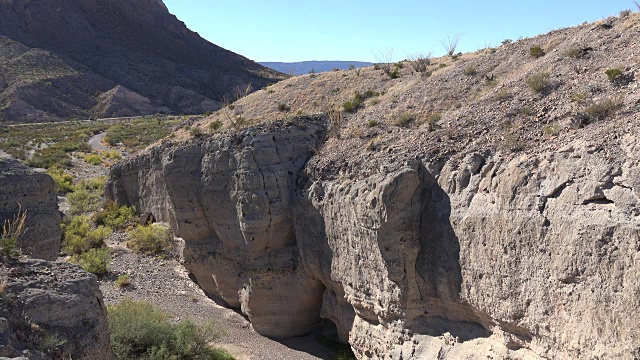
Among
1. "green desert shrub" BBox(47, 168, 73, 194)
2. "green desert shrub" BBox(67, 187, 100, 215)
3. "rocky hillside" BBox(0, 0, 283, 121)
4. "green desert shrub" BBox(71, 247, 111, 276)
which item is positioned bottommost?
"green desert shrub" BBox(71, 247, 111, 276)

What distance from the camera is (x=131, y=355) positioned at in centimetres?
1173

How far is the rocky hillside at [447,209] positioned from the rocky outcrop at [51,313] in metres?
5.32

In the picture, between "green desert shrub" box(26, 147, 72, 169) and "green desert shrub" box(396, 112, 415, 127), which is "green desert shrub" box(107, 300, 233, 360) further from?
"green desert shrub" box(26, 147, 72, 169)

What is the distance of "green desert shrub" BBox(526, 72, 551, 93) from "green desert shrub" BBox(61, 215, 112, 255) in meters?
16.5

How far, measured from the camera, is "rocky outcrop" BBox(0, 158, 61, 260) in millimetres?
12383

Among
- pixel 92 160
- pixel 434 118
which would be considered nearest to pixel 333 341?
pixel 434 118

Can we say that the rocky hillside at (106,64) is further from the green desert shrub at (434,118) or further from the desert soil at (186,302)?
the green desert shrub at (434,118)

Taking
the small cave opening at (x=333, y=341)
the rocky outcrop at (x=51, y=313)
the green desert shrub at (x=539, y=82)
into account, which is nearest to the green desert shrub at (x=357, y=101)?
the green desert shrub at (x=539, y=82)

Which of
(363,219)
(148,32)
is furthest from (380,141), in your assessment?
(148,32)

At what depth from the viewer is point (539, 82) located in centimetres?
1129

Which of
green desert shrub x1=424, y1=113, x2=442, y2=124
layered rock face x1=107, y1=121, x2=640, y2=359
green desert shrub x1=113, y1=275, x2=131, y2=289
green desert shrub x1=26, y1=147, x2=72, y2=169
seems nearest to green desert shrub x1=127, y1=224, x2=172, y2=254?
layered rock face x1=107, y1=121, x2=640, y2=359

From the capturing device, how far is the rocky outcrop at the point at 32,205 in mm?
12383

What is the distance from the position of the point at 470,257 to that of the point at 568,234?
1965 mm

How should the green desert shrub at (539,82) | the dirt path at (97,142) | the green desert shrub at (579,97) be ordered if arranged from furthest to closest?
the dirt path at (97,142), the green desert shrub at (539,82), the green desert shrub at (579,97)
